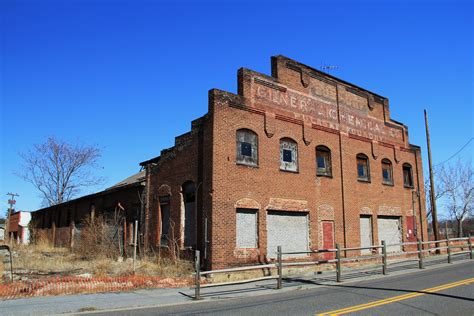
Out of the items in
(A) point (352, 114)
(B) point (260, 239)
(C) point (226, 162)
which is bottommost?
(B) point (260, 239)

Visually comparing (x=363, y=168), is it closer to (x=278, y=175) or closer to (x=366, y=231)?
(x=366, y=231)

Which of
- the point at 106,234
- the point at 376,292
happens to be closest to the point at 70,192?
the point at 106,234

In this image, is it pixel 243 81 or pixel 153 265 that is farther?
pixel 243 81

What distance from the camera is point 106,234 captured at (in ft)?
72.8

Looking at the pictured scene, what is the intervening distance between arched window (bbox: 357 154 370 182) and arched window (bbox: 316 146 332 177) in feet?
8.77

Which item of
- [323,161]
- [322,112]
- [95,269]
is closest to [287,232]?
[323,161]

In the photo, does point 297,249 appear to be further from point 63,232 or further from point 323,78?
point 63,232

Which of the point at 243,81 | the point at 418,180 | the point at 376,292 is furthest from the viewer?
the point at 418,180

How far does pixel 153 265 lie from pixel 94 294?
483 cm

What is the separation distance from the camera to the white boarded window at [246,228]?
16312 mm

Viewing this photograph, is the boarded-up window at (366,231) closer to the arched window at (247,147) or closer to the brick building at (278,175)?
the brick building at (278,175)

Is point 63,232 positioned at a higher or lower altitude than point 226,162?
lower

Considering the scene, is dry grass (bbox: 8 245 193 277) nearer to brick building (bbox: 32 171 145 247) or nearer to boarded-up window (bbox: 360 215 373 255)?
brick building (bbox: 32 171 145 247)

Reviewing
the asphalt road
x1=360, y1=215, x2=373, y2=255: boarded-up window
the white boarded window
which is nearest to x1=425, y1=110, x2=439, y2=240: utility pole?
x1=360, y1=215, x2=373, y2=255: boarded-up window
